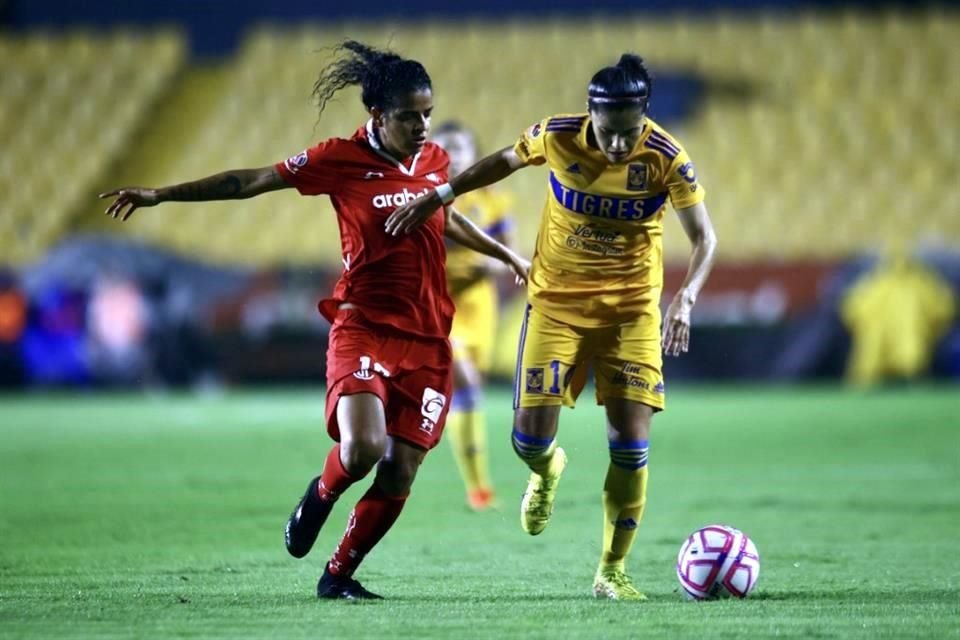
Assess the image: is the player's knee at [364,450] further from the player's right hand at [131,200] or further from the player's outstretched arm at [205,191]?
→ the player's right hand at [131,200]

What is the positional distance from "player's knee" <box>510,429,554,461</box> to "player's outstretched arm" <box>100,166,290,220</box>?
4.75 feet

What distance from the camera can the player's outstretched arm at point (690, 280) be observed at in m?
6.34

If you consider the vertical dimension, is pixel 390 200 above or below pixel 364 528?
above

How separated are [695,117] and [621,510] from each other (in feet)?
61.5

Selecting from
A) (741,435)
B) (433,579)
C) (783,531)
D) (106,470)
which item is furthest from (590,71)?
(433,579)

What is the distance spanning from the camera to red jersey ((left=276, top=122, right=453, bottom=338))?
258 inches

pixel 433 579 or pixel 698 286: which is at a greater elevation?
pixel 698 286

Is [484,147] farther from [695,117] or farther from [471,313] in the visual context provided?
[471,313]

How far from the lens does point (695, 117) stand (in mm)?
24781

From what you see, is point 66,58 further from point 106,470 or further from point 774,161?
point 106,470

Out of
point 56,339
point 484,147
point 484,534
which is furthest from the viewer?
point 484,147

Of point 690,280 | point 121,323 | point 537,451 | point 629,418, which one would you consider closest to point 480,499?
point 537,451

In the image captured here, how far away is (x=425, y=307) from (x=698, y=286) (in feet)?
3.69

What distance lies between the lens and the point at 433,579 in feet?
23.0
